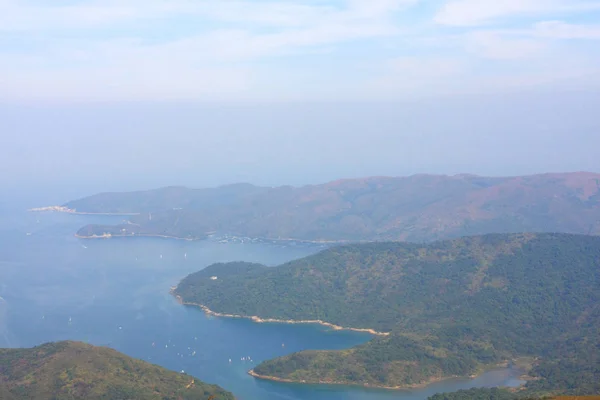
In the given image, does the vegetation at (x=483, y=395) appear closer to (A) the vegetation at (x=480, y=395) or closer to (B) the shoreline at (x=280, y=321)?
(A) the vegetation at (x=480, y=395)

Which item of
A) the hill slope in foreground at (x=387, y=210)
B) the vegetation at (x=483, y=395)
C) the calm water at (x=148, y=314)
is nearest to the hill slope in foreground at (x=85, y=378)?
the calm water at (x=148, y=314)

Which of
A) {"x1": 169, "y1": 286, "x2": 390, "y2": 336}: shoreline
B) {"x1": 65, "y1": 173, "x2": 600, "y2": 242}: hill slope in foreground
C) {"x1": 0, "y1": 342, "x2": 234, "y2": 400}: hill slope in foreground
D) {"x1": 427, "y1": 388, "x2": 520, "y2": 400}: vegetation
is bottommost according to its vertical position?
{"x1": 427, "y1": 388, "x2": 520, "y2": 400}: vegetation

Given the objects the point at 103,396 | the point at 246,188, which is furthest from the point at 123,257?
the point at 103,396

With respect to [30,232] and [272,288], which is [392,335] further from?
[30,232]

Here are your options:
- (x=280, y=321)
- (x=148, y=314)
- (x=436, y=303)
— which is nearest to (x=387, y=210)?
(x=436, y=303)

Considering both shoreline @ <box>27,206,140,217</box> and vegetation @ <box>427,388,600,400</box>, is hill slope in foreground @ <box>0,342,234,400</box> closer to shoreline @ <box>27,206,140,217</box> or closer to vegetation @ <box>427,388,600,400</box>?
vegetation @ <box>427,388,600,400</box>

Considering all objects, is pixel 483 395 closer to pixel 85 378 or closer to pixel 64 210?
pixel 85 378

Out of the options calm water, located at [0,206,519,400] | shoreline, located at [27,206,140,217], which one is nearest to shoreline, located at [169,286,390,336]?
calm water, located at [0,206,519,400]
